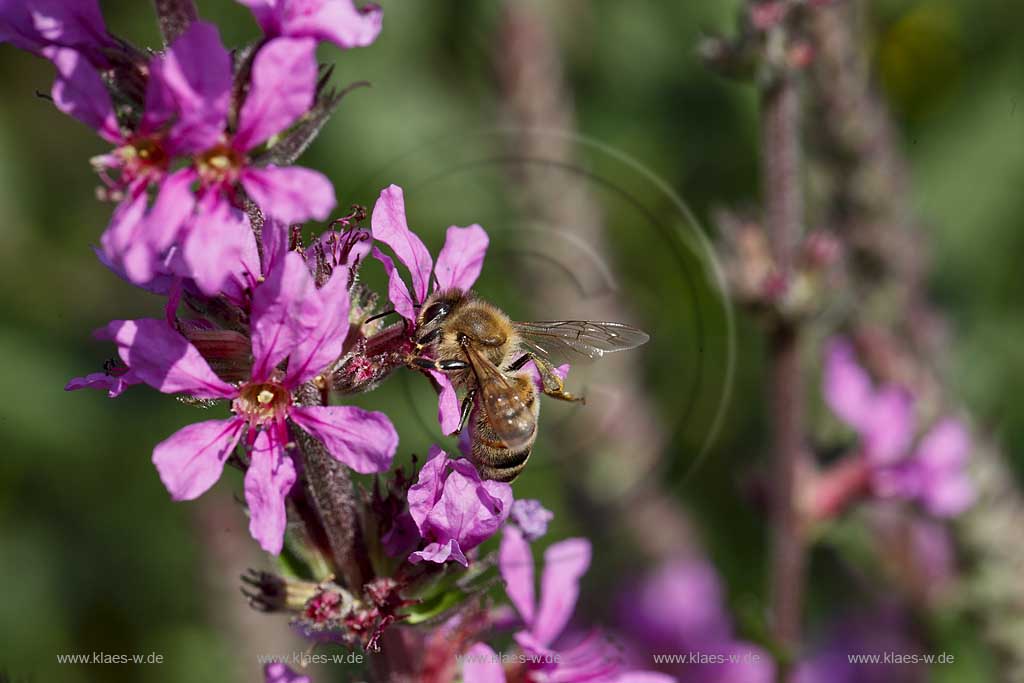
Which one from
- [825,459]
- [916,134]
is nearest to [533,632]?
[825,459]

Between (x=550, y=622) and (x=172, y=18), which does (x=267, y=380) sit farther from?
(x=550, y=622)

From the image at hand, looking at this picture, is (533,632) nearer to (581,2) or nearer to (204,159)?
(204,159)

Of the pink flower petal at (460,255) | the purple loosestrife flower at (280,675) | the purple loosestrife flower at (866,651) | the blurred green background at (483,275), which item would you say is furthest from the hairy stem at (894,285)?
the purple loosestrife flower at (280,675)

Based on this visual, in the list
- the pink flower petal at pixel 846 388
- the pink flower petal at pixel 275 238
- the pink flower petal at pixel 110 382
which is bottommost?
the pink flower petal at pixel 110 382

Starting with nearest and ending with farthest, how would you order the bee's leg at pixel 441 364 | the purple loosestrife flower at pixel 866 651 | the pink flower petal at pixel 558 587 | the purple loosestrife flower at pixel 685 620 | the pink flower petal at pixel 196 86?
the pink flower petal at pixel 196 86, the bee's leg at pixel 441 364, the pink flower petal at pixel 558 587, the purple loosestrife flower at pixel 866 651, the purple loosestrife flower at pixel 685 620

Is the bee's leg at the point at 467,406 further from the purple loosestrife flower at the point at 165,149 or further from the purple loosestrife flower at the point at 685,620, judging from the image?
the purple loosestrife flower at the point at 685,620

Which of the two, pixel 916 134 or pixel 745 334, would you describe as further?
pixel 916 134
